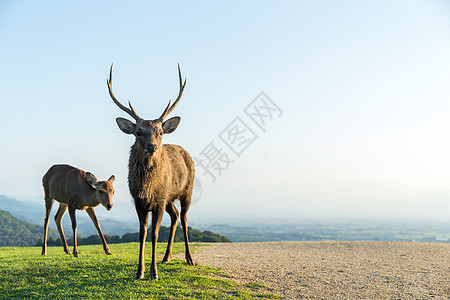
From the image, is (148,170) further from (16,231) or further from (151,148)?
(16,231)

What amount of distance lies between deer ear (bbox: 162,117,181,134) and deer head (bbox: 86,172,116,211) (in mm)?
3590

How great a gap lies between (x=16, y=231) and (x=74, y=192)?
43.0 metres

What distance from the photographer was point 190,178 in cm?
945

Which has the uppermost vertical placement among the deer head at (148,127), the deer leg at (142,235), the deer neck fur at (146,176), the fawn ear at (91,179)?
the deer head at (148,127)

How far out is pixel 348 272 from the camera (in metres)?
10.2

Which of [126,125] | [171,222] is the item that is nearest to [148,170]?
[126,125]

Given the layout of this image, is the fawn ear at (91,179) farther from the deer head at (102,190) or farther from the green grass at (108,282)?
the green grass at (108,282)

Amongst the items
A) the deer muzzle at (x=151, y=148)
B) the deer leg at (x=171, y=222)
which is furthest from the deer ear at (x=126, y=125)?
the deer leg at (x=171, y=222)

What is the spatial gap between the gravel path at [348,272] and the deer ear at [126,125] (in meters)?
4.18

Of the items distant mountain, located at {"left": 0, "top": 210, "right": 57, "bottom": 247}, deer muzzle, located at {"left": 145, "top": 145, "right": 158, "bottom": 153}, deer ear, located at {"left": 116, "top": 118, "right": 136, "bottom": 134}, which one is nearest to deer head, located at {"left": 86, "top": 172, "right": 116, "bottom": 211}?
deer ear, located at {"left": 116, "top": 118, "right": 136, "bottom": 134}

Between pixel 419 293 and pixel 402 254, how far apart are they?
20.4 feet

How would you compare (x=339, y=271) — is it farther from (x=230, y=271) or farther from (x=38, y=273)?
(x=38, y=273)

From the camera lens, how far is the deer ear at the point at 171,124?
25.6 ft

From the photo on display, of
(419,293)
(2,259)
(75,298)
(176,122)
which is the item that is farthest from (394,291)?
(2,259)
